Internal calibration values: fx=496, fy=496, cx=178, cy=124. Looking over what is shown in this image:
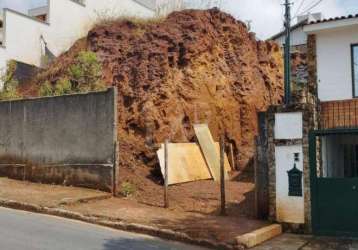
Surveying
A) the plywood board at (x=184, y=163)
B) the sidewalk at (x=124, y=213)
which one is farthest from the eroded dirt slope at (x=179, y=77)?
the sidewalk at (x=124, y=213)

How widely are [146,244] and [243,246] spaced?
1.82 meters

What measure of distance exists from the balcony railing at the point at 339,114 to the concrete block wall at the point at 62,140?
583 centimetres

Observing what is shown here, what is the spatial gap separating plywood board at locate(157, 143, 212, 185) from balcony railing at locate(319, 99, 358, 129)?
15.8 ft

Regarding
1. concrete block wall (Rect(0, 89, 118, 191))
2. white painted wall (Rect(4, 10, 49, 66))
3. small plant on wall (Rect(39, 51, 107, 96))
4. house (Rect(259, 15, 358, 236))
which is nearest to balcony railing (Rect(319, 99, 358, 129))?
house (Rect(259, 15, 358, 236))

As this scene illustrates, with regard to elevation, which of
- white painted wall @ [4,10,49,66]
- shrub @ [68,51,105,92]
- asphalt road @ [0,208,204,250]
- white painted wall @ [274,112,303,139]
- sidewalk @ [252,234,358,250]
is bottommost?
sidewalk @ [252,234,358,250]

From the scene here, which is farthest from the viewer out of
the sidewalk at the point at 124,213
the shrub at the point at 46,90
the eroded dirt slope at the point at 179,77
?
the shrub at the point at 46,90

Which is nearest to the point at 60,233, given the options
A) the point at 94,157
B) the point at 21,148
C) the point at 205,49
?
the point at 94,157

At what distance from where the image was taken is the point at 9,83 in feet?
66.8

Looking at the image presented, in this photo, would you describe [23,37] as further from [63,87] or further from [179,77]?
[179,77]

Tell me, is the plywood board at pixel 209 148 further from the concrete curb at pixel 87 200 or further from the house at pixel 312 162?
the house at pixel 312 162

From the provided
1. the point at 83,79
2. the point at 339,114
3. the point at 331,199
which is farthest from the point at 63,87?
the point at 331,199

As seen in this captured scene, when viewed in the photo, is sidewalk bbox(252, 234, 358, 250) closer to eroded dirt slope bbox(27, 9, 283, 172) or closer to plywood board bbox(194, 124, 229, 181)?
plywood board bbox(194, 124, 229, 181)

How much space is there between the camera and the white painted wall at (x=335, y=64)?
13.5 metres

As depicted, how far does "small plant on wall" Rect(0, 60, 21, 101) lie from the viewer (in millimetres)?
19312
